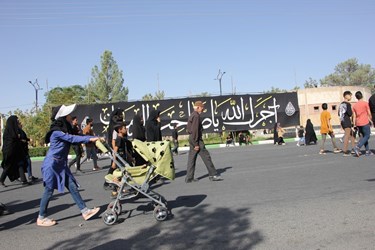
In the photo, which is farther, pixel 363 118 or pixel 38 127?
pixel 38 127

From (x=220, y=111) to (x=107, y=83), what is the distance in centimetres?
3928

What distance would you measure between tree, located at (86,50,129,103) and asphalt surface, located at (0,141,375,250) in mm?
Result: 51387

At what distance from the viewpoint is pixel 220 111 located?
2269 cm

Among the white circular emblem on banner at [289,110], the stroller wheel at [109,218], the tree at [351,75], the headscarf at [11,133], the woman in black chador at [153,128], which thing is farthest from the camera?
the tree at [351,75]

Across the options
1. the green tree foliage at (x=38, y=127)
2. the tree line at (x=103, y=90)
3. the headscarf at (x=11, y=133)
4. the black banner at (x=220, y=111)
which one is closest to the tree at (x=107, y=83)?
the tree line at (x=103, y=90)

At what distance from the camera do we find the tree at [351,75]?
262 feet

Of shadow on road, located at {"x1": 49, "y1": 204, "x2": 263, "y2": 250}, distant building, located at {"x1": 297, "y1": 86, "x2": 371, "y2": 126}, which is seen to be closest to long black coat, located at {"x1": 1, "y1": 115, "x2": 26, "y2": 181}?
shadow on road, located at {"x1": 49, "y1": 204, "x2": 263, "y2": 250}

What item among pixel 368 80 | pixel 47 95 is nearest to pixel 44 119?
pixel 47 95

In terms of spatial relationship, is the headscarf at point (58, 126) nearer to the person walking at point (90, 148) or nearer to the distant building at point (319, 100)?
the person walking at point (90, 148)

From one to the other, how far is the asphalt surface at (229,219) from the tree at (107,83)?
51.4 metres

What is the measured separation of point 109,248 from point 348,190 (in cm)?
425

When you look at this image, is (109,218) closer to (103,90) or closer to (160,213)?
(160,213)

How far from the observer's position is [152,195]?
5.21 meters

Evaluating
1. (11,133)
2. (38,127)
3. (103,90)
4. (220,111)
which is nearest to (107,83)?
(103,90)
